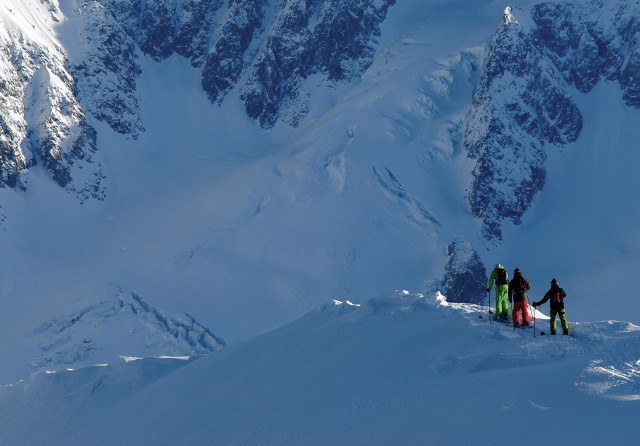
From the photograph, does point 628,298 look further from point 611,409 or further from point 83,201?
point 611,409

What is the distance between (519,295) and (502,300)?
1.35m

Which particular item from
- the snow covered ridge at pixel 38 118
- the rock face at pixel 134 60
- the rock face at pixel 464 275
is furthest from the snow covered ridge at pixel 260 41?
the rock face at pixel 464 275

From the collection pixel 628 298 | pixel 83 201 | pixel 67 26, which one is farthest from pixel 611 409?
pixel 67 26

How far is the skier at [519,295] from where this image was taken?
141 feet

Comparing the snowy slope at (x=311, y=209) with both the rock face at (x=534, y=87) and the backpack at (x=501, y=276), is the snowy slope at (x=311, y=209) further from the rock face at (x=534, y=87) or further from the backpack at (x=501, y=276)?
the backpack at (x=501, y=276)

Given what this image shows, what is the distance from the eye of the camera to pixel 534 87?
14250cm

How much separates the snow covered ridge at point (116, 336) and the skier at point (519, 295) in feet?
220

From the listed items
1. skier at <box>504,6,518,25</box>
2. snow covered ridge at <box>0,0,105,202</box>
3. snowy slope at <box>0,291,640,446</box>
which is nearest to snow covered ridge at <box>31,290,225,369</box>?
snow covered ridge at <box>0,0,105,202</box>

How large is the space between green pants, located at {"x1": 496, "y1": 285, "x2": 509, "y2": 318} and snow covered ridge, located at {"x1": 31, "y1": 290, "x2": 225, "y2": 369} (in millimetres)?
66245

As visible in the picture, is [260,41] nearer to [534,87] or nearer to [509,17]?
[509,17]

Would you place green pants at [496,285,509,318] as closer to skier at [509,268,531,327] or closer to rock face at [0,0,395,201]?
skier at [509,268,531,327]

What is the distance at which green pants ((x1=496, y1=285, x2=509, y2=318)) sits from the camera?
145 feet

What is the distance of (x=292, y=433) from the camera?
132 ft

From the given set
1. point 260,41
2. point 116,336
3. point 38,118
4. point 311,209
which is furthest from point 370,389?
point 260,41
